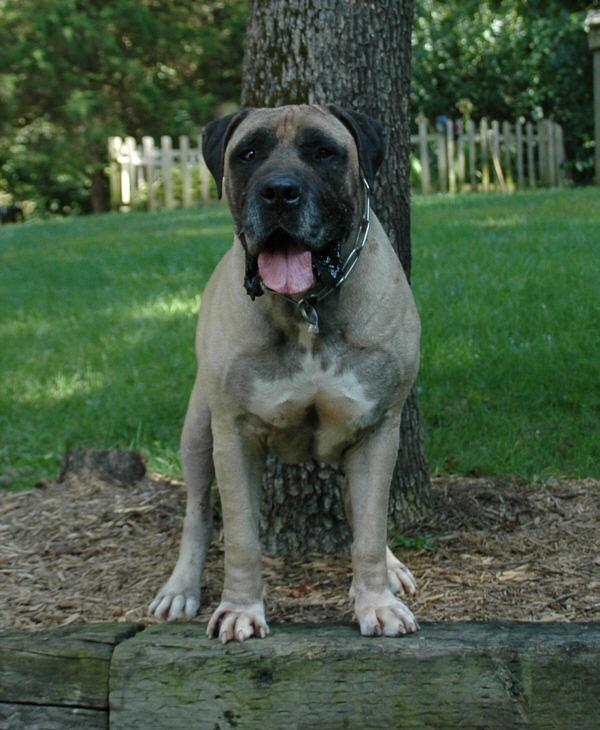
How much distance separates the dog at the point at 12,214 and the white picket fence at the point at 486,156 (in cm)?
1220

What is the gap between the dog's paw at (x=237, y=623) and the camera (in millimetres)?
3451

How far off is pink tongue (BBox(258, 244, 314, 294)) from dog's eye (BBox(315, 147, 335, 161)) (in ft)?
1.03

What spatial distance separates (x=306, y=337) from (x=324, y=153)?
565mm

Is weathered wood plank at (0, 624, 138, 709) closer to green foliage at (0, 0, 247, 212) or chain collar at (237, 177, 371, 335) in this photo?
chain collar at (237, 177, 371, 335)

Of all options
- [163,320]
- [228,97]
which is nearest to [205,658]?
[163,320]

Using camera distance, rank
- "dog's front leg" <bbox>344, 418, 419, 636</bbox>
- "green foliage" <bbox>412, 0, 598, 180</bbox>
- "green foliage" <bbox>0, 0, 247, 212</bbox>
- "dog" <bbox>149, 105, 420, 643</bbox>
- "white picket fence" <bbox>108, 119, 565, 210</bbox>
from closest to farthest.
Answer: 1. "dog" <bbox>149, 105, 420, 643</bbox>
2. "dog's front leg" <bbox>344, 418, 419, 636</bbox>
3. "white picket fence" <bbox>108, 119, 565, 210</bbox>
4. "green foliage" <bbox>412, 0, 598, 180</bbox>
5. "green foliage" <bbox>0, 0, 247, 212</bbox>

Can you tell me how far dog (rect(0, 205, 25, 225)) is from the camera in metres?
27.3

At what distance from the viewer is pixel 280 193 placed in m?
3.18

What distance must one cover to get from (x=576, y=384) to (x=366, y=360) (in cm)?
303

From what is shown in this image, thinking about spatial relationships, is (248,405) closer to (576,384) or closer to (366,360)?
(366,360)

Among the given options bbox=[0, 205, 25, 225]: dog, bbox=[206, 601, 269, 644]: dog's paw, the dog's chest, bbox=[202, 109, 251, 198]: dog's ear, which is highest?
bbox=[0, 205, 25, 225]: dog

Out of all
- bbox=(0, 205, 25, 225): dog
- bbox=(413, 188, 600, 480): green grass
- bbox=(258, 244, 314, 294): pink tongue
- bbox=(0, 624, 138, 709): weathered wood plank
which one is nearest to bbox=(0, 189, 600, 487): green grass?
bbox=(413, 188, 600, 480): green grass

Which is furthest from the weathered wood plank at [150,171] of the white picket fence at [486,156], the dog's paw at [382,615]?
the dog's paw at [382,615]

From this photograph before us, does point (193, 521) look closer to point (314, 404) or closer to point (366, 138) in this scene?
point (314, 404)
